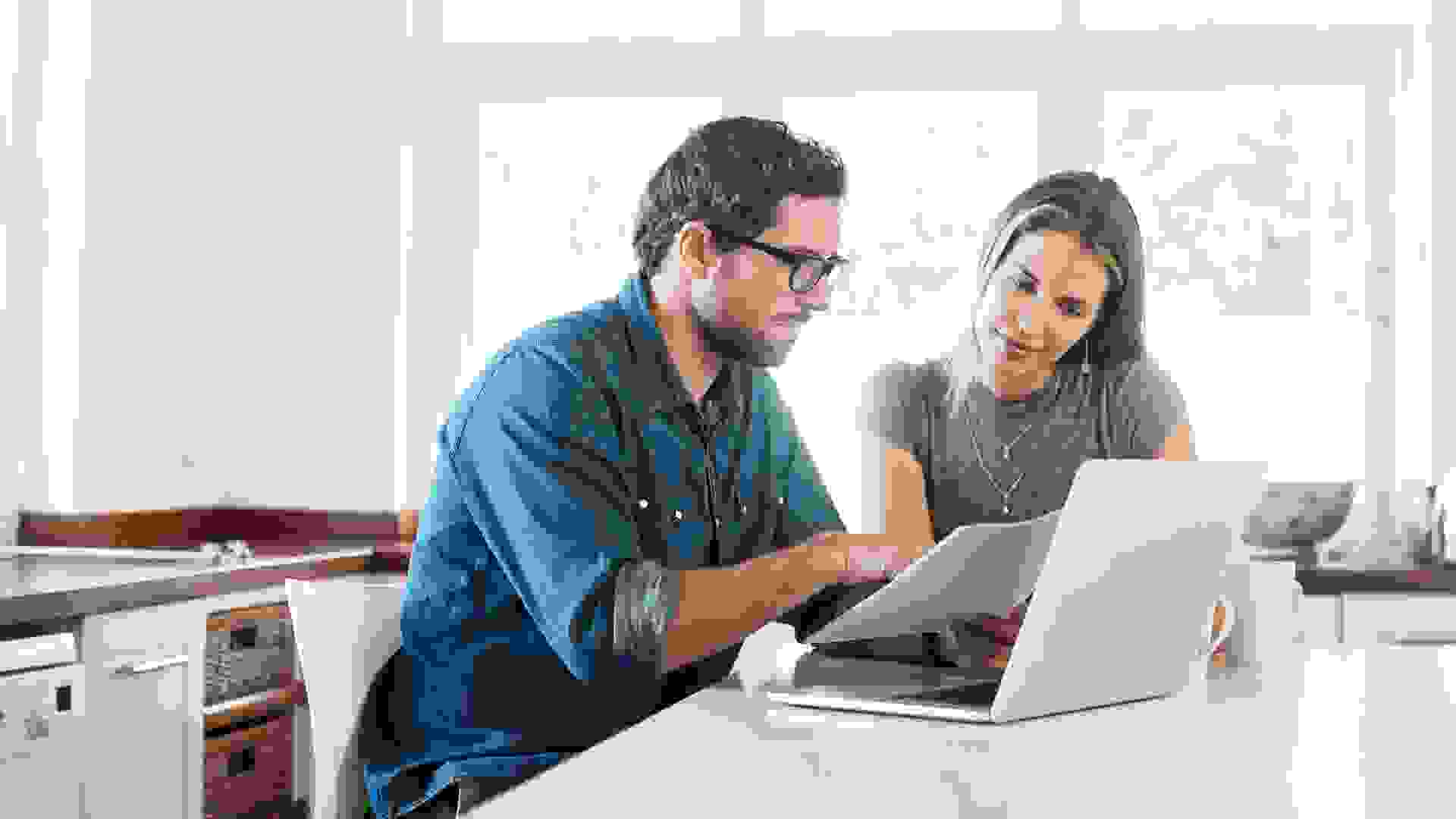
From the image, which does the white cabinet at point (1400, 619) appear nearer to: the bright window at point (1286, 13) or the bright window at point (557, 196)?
the bright window at point (1286, 13)

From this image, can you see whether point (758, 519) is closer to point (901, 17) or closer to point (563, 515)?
point (563, 515)

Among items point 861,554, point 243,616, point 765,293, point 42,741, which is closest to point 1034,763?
point 861,554

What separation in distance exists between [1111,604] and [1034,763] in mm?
284

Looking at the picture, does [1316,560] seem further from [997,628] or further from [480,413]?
[480,413]

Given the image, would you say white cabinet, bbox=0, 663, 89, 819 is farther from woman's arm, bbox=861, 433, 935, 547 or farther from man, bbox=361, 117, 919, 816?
woman's arm, bbox=861, 433, 935, 547

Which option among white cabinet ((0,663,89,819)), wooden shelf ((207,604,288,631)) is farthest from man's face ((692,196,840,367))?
wooden shelf ((207,604,288,631))

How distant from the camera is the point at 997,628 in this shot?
2.05 m

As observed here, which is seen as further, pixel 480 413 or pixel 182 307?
pixel 182 307

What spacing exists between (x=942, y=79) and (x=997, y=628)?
2929 millimetres

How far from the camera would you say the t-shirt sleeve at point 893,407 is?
246 centimetres

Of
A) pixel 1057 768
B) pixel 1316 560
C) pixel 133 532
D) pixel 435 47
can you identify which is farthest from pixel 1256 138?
pixel 1057 768

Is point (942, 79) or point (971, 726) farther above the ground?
point (942, 79)

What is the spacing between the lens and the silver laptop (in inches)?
57.9

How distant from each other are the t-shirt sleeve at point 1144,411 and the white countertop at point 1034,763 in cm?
73
